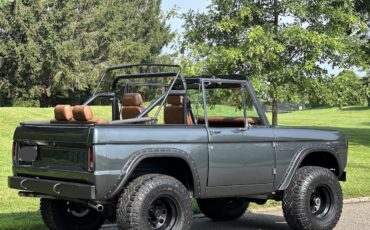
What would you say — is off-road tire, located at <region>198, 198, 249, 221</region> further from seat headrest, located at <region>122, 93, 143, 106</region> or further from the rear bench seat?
the rear bench seat

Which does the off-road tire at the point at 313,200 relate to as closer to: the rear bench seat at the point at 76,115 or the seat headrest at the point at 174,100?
the seat headrest at the point at 174,100

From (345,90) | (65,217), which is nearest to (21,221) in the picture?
(65,217)

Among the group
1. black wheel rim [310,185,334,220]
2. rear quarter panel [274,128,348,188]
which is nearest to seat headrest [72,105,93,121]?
rear quarter panel [274,128,348,188]

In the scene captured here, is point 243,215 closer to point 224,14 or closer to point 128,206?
point 128,206

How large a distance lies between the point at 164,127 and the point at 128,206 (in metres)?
0.92

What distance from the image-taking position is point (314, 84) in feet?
53.6

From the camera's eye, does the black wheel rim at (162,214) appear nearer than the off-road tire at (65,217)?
Yes

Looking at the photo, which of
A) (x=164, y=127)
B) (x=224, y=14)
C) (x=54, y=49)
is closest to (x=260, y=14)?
(x=224, y=14)

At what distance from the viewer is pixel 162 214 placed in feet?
20.1

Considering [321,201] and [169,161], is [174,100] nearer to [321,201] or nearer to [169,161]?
[169,161]

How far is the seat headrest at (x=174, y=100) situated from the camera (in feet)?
22.5

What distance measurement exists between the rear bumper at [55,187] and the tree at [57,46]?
32629 millimetres

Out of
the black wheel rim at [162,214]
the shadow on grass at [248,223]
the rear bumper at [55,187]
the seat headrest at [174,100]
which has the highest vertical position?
the seat headrest at [174,100]

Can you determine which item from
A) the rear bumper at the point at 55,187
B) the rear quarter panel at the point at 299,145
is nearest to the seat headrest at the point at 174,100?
the rear quarter panel at the point at 299,145
